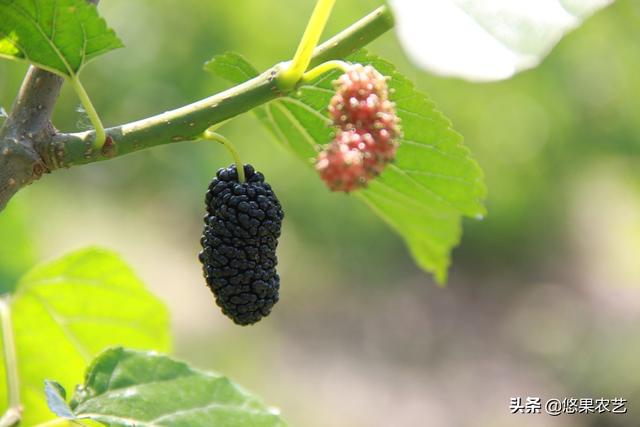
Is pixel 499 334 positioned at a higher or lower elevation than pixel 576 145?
lower

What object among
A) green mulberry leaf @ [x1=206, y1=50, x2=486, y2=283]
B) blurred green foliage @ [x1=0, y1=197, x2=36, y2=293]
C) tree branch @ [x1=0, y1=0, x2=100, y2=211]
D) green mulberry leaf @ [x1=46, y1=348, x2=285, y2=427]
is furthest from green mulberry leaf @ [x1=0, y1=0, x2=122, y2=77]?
blurred green foliage @ [x1=0, y1=197, x2=36, y2=293]

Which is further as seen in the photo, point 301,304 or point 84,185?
point 301,304

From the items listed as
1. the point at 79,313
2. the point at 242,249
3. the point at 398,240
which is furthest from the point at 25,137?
the point at 398,240

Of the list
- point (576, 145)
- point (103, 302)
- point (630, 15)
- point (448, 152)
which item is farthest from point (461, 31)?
point (576, 145)

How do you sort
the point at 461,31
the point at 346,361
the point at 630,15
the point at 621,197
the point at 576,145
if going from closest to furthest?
1. the point at 461,31
2. the point at 630,15
3. the point at 346,361
4. the point at 576,145
5. the point at 621,197

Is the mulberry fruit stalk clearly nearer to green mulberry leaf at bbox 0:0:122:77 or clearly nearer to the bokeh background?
green mulberry leaf at bbox 0:0:122:77

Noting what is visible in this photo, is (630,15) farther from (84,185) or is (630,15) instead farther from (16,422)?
(16,422)

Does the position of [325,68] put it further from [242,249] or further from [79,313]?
[79,313]
